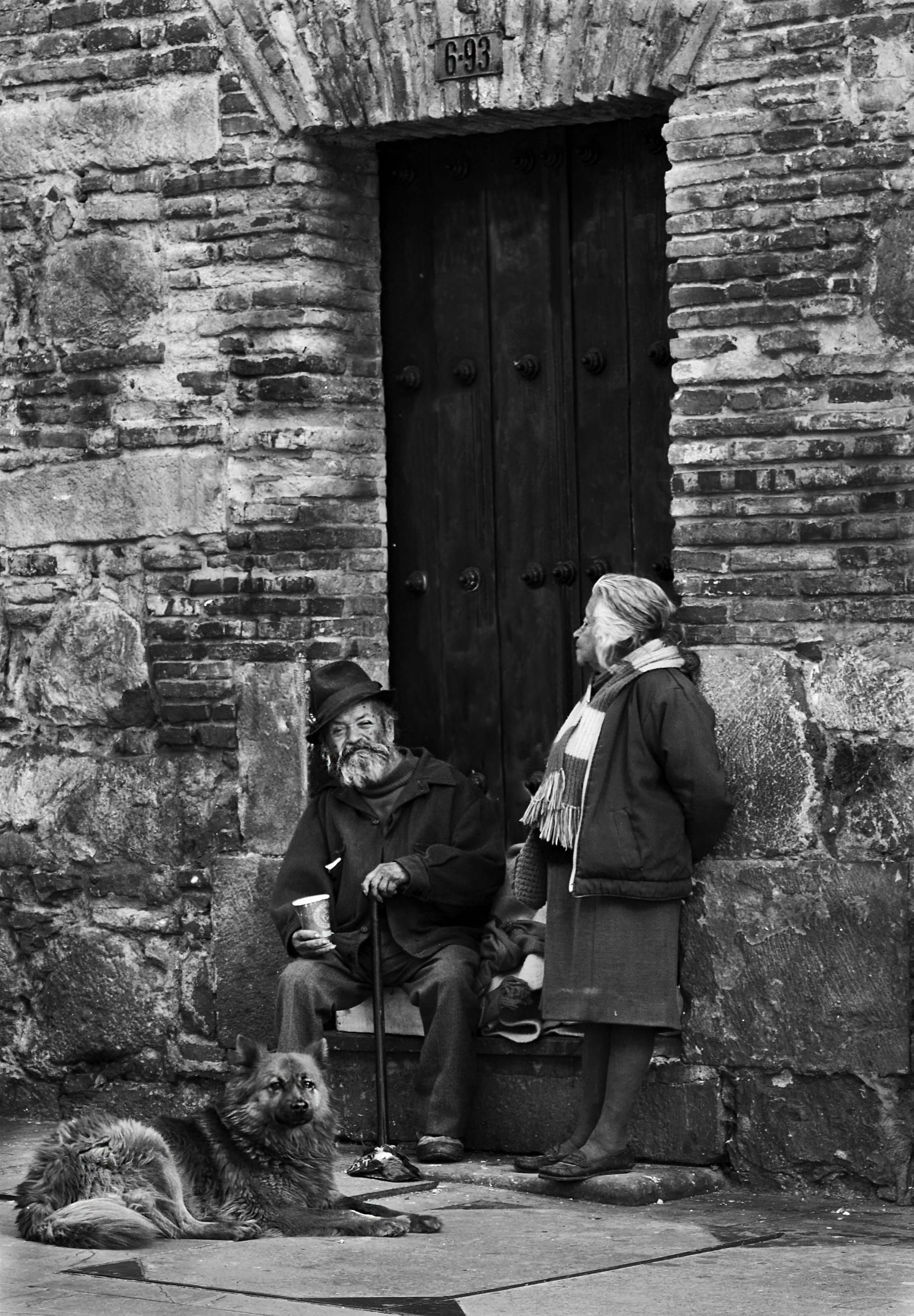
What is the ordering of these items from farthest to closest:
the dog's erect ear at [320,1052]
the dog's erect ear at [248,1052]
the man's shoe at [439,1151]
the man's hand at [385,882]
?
the man's hand at [385,882] < the man's shoe at [439,1151] < the dog's erect ear at [320,1052] < the dog's erect ear at [248,1052]

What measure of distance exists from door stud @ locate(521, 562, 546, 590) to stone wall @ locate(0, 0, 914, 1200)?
466mm

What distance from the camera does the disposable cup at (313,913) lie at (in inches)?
259

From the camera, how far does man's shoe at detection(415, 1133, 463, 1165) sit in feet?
20.7

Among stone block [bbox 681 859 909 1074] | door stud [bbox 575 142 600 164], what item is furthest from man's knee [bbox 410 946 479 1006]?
door stud [bbox 575 142 600 164]

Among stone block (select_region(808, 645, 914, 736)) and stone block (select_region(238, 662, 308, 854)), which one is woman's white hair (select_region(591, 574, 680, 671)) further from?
stone block (select_region(238, 662, 308, 854))

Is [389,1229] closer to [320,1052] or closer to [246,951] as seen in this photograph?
[320,1052]

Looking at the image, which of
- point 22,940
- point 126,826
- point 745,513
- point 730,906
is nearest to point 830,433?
point 745,513

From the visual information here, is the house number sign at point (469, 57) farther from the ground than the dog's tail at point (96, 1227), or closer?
farther from the ground

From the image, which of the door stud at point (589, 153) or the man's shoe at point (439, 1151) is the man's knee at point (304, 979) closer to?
the man's shoe at point (439, 1151)

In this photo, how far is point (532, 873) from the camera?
6363mm

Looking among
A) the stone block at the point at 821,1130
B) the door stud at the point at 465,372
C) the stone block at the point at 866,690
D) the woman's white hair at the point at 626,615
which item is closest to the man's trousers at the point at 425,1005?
the stone block at the point at 821,1130

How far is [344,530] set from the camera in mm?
6961

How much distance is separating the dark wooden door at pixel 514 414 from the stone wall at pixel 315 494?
0.16 m

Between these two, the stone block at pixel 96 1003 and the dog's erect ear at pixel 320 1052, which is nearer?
the dog's erect ear at pixel 320 1052
